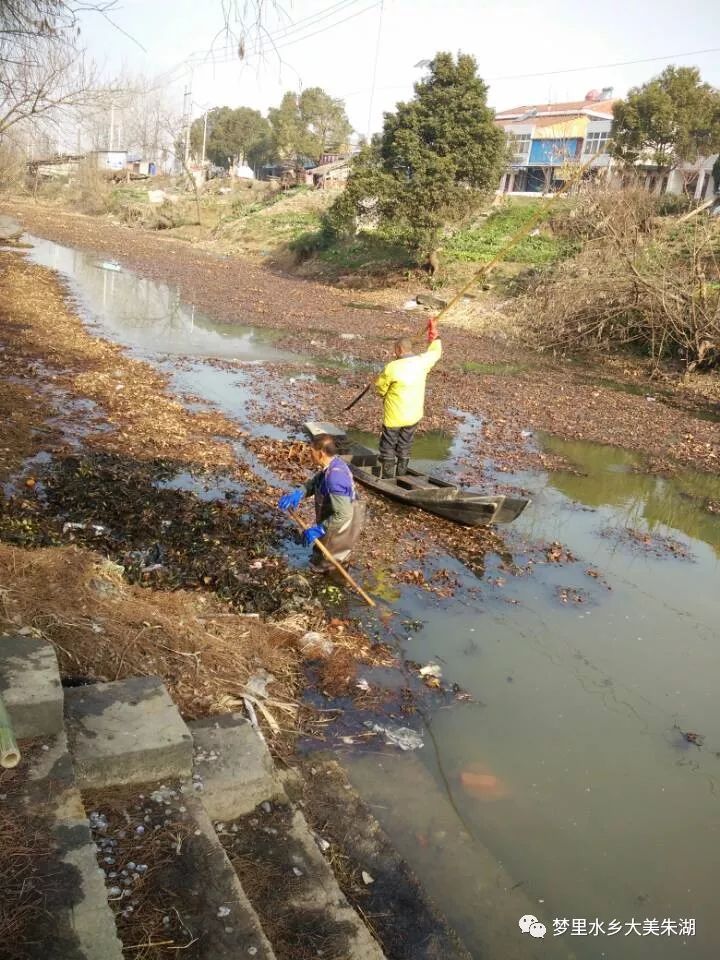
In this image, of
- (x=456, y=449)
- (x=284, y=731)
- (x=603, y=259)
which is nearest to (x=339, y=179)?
(x=603, y=259)

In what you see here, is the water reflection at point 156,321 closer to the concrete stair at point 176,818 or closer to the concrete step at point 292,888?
the concrete stair at point 176,818

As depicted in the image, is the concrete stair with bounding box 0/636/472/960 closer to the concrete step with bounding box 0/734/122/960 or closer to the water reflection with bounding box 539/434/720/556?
the concrete step with bounding box 0/734/122/960

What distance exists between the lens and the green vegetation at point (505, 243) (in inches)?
1051

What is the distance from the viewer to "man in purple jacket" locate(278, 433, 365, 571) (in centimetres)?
630

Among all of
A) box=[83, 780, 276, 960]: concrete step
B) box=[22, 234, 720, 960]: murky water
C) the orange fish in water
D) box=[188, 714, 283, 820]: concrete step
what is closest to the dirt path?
box=[22, 234, 720, 960]: murky water

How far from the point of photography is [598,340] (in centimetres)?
1973

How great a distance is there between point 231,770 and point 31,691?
108 centimetres

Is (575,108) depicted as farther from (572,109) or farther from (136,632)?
(136,632)

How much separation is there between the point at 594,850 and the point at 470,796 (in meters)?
0.78

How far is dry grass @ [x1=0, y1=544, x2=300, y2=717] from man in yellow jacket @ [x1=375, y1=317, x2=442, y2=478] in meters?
3.69

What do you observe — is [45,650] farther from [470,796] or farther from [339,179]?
[339,179]

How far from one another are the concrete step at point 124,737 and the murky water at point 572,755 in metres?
1.37

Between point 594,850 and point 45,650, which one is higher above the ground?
point 45,650

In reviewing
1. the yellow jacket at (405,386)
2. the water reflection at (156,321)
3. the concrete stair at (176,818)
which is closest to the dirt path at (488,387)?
the water reflection at (156,321)
